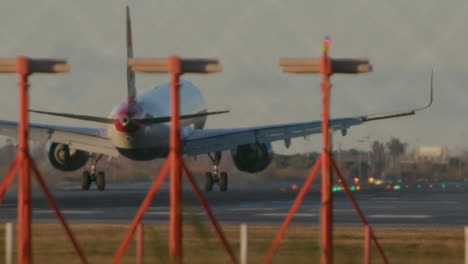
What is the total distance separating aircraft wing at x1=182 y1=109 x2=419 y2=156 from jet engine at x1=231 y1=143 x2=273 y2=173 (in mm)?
693

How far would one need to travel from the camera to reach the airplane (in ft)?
174

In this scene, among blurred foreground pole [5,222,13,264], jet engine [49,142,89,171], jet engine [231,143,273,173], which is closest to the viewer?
blurred foreground pole [5,222,13,264]

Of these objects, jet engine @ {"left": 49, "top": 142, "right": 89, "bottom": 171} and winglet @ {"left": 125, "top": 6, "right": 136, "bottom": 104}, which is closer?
winglet @ {"left": 125, "top": 6, "right": 136, "bottom": 104}

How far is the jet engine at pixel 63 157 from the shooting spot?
59906mm

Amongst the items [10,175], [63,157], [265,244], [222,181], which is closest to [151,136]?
[63,157]

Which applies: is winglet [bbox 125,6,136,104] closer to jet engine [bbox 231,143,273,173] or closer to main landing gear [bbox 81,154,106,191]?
main landing gear [bbox 81,154,106,191]

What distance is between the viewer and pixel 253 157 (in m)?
62.3

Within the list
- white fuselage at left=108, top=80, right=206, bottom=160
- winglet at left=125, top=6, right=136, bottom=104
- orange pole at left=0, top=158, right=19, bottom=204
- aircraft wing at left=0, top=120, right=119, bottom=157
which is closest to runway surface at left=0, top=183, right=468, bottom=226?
white fuselage at left=108, top=80, right=206, bottom=160

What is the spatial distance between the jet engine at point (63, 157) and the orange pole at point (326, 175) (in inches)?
1604

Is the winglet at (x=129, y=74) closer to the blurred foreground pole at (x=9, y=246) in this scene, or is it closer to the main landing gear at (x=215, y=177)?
the main landing gear at (x=215, y=177)

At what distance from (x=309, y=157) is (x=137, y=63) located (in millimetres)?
66140

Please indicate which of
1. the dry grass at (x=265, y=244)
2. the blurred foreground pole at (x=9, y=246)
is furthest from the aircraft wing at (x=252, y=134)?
the blurred foreground pole at (x=9, y=246)

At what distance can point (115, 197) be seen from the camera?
6662 centimetres

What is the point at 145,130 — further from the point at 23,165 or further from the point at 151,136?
the point at 23,165
